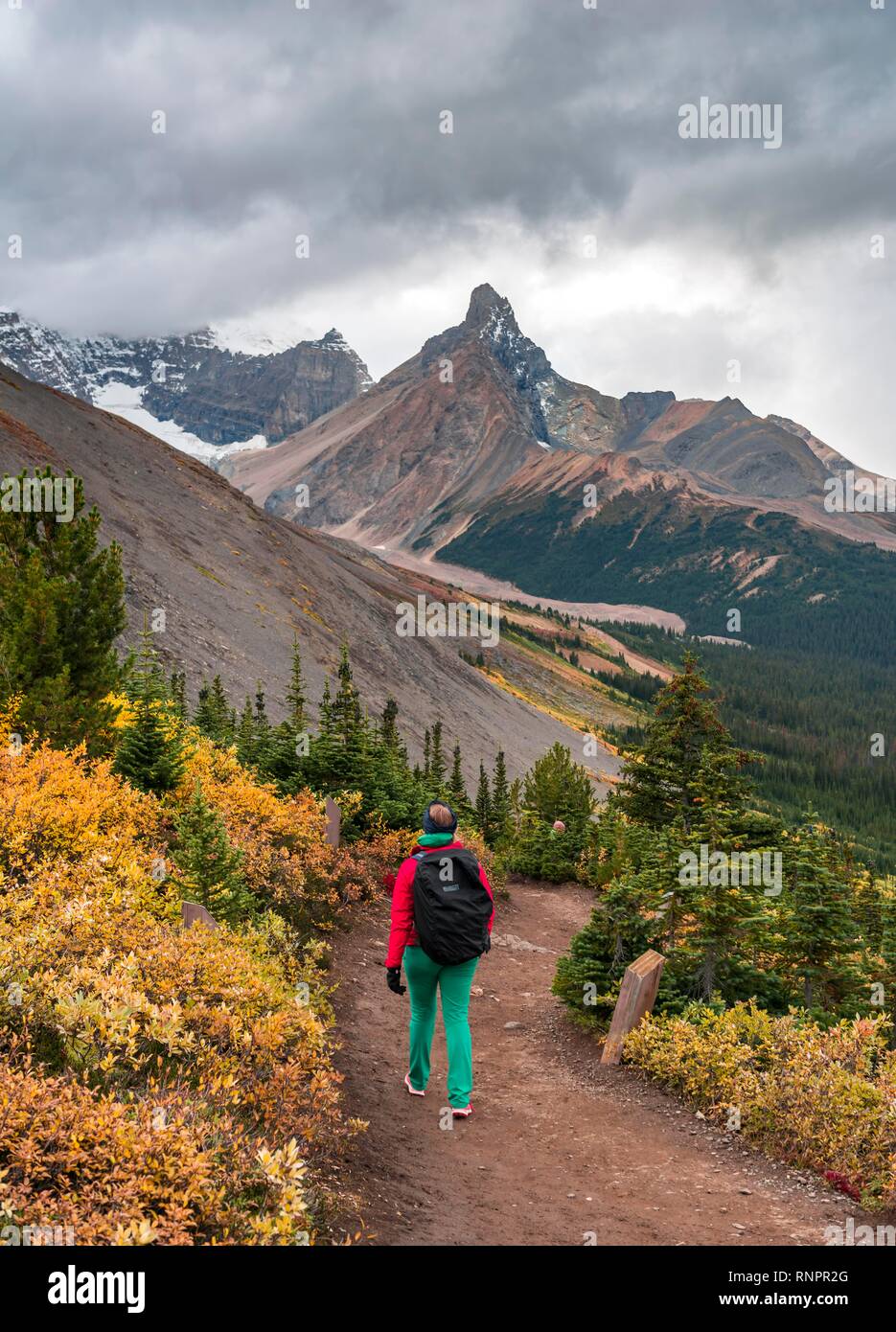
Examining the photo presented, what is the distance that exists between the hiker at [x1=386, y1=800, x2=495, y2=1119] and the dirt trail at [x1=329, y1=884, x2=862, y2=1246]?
81cm

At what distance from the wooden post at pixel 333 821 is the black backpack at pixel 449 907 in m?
7.34

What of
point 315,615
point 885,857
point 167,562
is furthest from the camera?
point 885,857

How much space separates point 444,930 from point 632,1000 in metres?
3.59

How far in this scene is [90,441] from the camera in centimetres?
7431

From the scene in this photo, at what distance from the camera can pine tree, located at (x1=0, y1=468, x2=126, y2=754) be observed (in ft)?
41.7

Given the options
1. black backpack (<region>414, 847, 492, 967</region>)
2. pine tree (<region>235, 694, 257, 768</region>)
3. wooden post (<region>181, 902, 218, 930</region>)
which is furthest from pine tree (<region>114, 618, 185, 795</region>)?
black backpack (<region>414, 847, 492, 967</region>)

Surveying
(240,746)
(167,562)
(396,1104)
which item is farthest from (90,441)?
(396,1104)

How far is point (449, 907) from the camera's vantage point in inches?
307

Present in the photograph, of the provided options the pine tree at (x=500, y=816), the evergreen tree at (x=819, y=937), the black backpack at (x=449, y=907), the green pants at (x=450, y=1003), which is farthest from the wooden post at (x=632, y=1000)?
the pine tree at (x=500, y=816)

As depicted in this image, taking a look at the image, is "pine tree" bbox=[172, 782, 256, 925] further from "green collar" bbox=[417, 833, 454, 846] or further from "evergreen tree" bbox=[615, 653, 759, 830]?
"evergreen tree" bbox=[615, 653, 759, 830]

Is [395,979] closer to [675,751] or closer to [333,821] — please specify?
[333,821]
